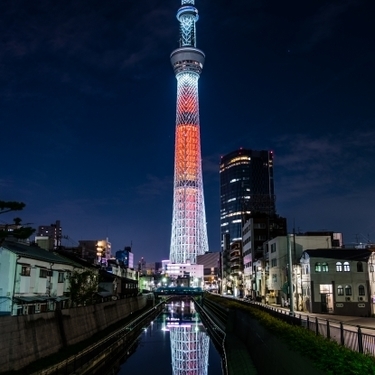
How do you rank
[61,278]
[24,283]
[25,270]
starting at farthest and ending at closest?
[61,278] < [25,270] < [24,283]

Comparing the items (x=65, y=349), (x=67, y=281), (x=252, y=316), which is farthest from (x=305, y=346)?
(x=67, y=281)

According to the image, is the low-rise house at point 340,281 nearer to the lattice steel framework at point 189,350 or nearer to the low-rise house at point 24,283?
the lattice steel framework at point 189,350

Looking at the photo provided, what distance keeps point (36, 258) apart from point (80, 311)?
16.6ft

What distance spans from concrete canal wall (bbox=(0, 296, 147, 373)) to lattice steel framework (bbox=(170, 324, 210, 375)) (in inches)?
279

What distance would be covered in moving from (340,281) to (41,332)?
28.6m

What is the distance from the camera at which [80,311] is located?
31000 mm

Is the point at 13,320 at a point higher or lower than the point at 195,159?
lower

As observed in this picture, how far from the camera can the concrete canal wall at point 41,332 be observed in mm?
19109

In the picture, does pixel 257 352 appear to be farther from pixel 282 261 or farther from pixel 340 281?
pixel 282 261

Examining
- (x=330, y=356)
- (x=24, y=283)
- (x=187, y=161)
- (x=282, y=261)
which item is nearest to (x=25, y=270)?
(x=24, y=283)

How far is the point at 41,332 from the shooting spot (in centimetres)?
2288

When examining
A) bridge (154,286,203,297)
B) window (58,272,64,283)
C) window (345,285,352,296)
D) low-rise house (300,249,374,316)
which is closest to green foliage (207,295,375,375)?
window (58,272,64,283)

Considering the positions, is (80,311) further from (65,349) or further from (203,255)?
(203,255)

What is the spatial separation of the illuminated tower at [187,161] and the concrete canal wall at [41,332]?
102041 millimetres
